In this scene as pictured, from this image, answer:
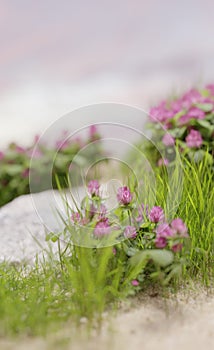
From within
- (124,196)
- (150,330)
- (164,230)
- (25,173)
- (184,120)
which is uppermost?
(184,120)

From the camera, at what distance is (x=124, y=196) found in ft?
9.32

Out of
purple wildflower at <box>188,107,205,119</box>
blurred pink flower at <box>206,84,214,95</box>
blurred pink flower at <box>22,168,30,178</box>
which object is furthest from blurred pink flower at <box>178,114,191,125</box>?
blurred pink flower at <box>22,168,30,178</box>

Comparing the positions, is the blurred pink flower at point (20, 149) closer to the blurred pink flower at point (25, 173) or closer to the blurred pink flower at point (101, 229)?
the blurred pink flower at point (25, 173)

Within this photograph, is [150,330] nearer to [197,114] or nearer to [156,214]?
[156,214]

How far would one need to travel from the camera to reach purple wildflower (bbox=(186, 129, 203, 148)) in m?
4.41

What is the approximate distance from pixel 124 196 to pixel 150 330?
69 centimetres

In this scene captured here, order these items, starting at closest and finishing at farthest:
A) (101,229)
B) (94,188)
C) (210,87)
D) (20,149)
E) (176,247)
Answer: (176,247), (101,229), (94,188), (210,87), (20,149)

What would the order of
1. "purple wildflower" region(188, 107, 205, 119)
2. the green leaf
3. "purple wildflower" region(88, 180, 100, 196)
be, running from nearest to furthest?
the green leaf → "purple wildflower" region(88, 180, 100, 196) → "purple wildflower" region(188, 107, 205, 119)

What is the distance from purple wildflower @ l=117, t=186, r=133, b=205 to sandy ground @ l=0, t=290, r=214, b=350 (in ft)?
1.65

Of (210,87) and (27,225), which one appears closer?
(27,225)

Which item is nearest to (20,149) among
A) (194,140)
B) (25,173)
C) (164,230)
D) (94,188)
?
(25,173)

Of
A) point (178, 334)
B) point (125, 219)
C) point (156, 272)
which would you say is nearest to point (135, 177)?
point (125, 219)

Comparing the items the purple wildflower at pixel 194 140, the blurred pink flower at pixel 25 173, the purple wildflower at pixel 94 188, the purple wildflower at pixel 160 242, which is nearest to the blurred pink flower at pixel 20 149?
the blurred pink flower at pixel 25 173

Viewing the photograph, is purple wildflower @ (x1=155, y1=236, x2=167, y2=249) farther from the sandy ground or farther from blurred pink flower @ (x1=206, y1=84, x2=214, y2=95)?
blurred pink flower @ (x1=206, y1=84, x2=214, y2=95)
